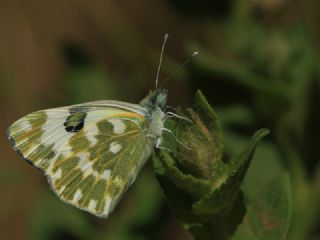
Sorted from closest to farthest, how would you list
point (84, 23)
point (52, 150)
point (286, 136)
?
1. point (52, 150)
2. point (286, 136)
3. point (84, 23)

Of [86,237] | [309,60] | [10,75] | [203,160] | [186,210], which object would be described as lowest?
[86,237]

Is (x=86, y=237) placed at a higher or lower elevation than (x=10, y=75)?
lower

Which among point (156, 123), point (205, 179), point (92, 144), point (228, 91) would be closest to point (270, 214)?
point (205, 179)

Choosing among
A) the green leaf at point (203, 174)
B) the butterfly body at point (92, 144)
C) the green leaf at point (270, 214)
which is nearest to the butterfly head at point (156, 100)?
the butterfly body at point (92, 144)

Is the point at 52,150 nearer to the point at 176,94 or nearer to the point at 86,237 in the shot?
the point at 86,237

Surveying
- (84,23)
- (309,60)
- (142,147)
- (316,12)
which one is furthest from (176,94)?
(142,147)

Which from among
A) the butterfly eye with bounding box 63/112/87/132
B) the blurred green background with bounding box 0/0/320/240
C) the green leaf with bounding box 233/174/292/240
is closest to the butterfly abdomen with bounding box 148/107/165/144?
the butterfly eye with bounding box 63/112/87/132

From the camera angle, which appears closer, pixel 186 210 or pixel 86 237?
pixel 186 210
